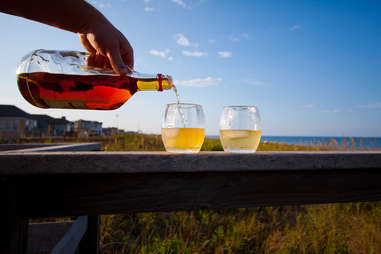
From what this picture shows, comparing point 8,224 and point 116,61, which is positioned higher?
point 116,61

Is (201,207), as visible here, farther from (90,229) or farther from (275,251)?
(275,251)

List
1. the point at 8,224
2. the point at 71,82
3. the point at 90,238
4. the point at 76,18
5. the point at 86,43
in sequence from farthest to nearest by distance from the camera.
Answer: the point at 90,238 < the point at 86,43 < the point at 71,82 < the point at 76,18 < the point at 8,224

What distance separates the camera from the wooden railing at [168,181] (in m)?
0.57

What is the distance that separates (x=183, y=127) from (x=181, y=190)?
0.72ft

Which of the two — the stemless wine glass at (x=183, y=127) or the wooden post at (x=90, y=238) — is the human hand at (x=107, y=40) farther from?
the wooden post at (x=90, y=238)

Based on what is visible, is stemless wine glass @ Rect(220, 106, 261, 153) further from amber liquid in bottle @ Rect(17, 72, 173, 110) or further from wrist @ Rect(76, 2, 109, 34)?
wrist @ Rect(76, 2, 109, 34)

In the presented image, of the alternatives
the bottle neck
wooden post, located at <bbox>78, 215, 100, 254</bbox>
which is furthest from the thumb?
wooden post, located at <bbox>78, 215, 100, 254</bbox>

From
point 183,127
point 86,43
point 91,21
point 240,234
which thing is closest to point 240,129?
point 183,127

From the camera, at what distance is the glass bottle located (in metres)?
0.91

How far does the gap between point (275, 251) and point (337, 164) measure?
5.62 feet

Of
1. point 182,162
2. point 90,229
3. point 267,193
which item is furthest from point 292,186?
point 90,229

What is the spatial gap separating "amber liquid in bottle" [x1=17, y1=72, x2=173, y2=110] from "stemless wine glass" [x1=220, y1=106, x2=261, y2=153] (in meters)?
0.30

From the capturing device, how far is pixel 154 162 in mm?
598

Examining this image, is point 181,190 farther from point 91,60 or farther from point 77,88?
point 91,60
